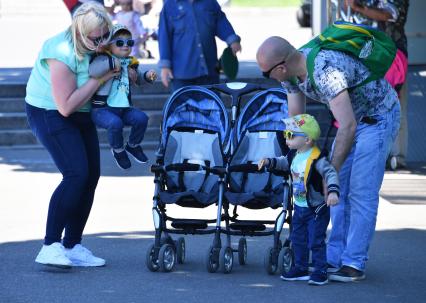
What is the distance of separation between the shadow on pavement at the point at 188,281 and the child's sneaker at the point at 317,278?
1.8 inches

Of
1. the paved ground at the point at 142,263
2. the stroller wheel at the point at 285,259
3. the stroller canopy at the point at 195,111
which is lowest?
the paved ground at the point at 142,263

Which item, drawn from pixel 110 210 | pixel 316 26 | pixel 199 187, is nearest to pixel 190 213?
pixel 110 210

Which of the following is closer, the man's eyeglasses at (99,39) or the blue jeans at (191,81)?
the man's eyeglasses at (99,39)

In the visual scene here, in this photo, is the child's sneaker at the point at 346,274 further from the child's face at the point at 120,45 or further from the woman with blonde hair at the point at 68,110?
the child's face at the point at 120,45

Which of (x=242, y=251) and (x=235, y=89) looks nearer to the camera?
(x=242, y=251)

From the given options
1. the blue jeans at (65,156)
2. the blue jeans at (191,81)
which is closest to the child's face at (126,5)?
the blue jeans at (191,81)

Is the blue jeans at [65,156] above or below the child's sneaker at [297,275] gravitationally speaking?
above

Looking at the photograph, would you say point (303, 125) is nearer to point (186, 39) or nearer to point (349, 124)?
point (349, 124)

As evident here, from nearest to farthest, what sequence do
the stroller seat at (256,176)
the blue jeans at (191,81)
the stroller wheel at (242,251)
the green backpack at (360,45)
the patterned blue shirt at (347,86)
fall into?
the patterned blue shirt at (347,86) → the green backpack at (360,45) → the stroller seat at (256,176) → the stroller wheel at (242,251) → the blue jeans at (191,81)

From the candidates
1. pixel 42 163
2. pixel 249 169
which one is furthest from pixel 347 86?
pixel 42 163

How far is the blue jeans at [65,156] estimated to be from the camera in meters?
8.44

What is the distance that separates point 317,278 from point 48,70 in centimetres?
226

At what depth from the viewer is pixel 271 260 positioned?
27.7 ft

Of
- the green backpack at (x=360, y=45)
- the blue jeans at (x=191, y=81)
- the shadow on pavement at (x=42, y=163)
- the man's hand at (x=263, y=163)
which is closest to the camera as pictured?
the green backpack at (x=360, y=45)
